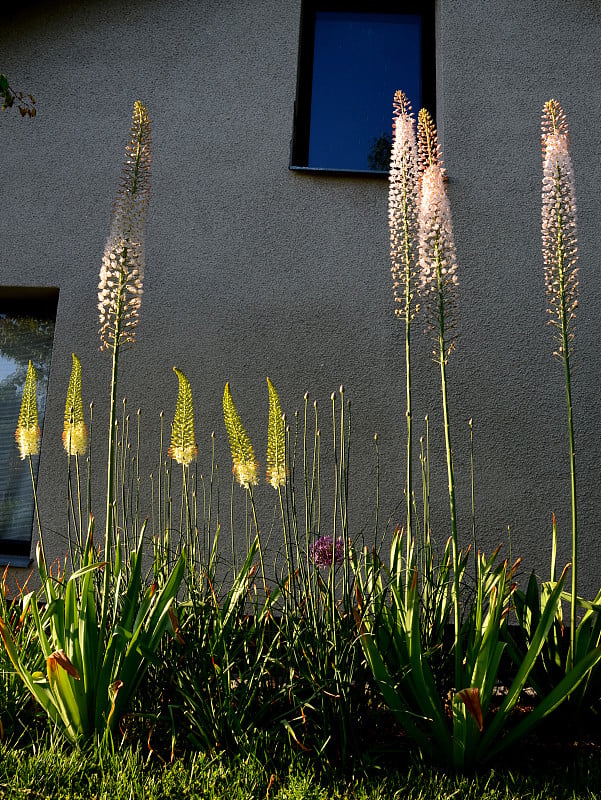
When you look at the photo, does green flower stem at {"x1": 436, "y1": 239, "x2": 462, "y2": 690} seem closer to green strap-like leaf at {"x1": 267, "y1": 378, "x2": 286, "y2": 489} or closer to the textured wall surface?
green strap-like leaf at {"x1": 267, "y1": 378, "x2": 286, "y2": 489}

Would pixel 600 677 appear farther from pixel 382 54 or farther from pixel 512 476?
pixel 382 54

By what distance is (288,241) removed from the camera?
4.33 m

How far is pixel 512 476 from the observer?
3.97 m

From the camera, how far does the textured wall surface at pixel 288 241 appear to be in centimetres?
403

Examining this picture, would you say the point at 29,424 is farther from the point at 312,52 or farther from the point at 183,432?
the point at 312,52

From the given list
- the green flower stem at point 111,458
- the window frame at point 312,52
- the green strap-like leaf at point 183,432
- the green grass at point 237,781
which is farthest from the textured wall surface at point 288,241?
the green grass at point 237,781

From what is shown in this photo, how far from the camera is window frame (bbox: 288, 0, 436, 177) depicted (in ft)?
15.5

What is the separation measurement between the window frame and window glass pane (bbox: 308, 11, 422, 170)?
0.04 m

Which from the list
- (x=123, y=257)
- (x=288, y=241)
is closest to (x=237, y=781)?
(x=123, y=257)

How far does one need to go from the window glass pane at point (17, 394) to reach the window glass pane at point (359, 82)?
92.1 inches

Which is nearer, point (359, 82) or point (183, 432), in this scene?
point (183, 432)

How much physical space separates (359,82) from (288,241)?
160 cm

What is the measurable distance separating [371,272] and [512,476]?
1.62m

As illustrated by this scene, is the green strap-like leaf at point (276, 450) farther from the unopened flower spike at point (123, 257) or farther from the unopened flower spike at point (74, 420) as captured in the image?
the unopened flower spike at point (74, 420)
